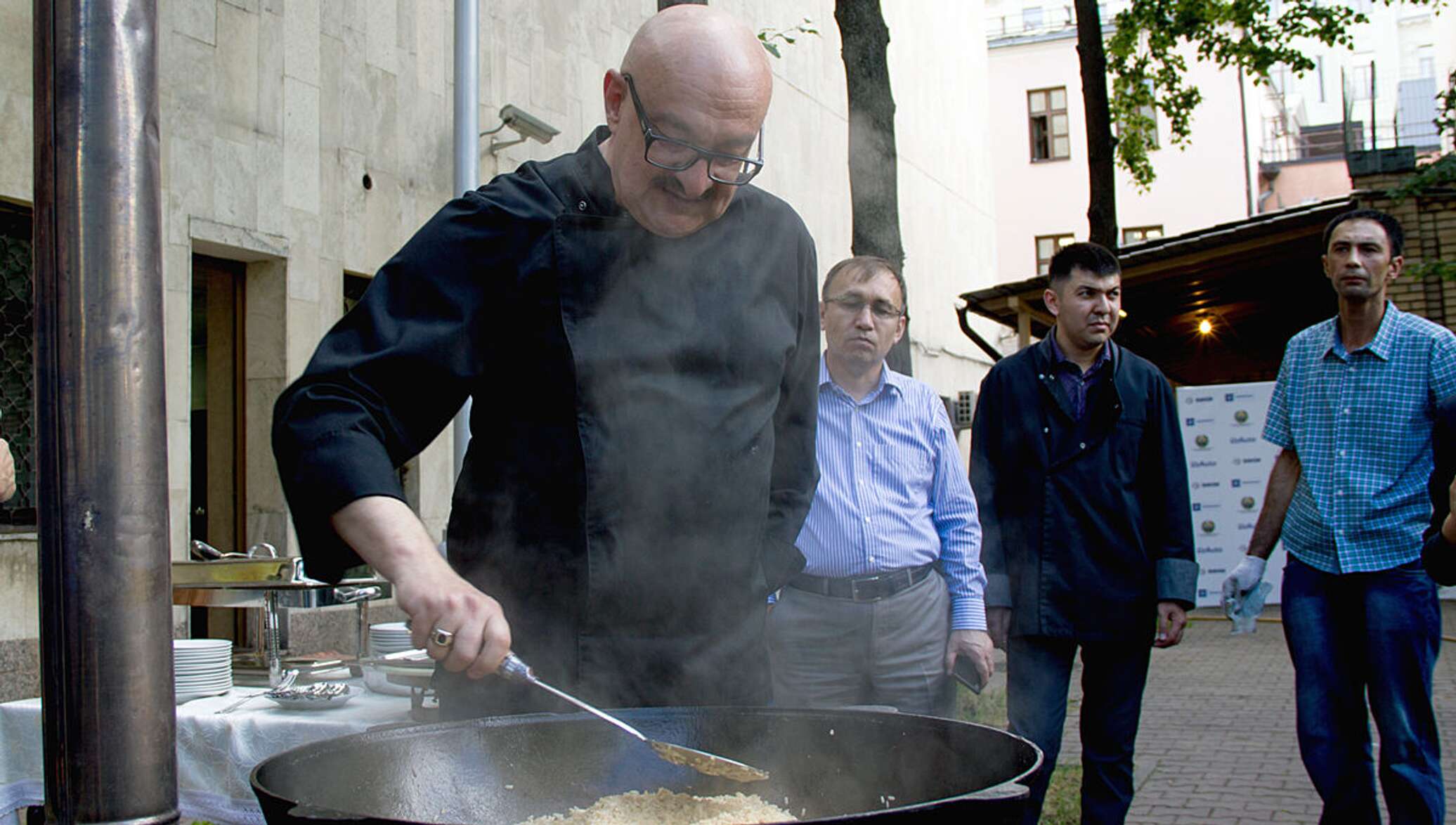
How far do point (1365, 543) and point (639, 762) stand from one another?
9.80ft

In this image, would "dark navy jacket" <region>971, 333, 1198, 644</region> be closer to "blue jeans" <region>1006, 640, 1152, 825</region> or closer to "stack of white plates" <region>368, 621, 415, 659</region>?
"blue jeans" <region>1006, 640, 1152, 825</region>

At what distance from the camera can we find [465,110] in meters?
6.68

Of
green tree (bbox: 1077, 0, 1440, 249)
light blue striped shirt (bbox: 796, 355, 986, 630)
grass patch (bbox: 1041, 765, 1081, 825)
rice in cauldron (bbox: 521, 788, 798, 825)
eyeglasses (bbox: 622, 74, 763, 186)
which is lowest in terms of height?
grass patch (bbox: 1041, 765, 1081, 825)

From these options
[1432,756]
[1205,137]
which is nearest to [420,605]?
[1432,756]

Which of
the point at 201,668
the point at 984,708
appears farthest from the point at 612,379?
the point at 984,708

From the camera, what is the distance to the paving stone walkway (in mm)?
5730

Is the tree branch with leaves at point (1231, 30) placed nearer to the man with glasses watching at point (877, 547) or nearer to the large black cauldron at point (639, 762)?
the man with glasses watching at point (877, 547)

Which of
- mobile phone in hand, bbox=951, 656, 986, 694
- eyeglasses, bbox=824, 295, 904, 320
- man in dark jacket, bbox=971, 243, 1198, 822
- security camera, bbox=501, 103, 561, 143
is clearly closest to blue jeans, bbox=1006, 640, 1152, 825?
man in dark jacket, bbox=971, 243, 1198, 822

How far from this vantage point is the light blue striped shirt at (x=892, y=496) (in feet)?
13.6

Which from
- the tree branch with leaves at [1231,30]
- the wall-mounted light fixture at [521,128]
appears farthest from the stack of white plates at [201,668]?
the tree branch with leaves at [1231,30]

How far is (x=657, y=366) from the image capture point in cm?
197

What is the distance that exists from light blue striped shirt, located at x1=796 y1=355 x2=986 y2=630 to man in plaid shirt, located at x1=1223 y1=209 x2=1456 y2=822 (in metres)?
1.08

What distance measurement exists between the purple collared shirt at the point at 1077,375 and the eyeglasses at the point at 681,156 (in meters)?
2.85

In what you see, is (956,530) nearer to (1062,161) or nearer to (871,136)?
(871,136)
